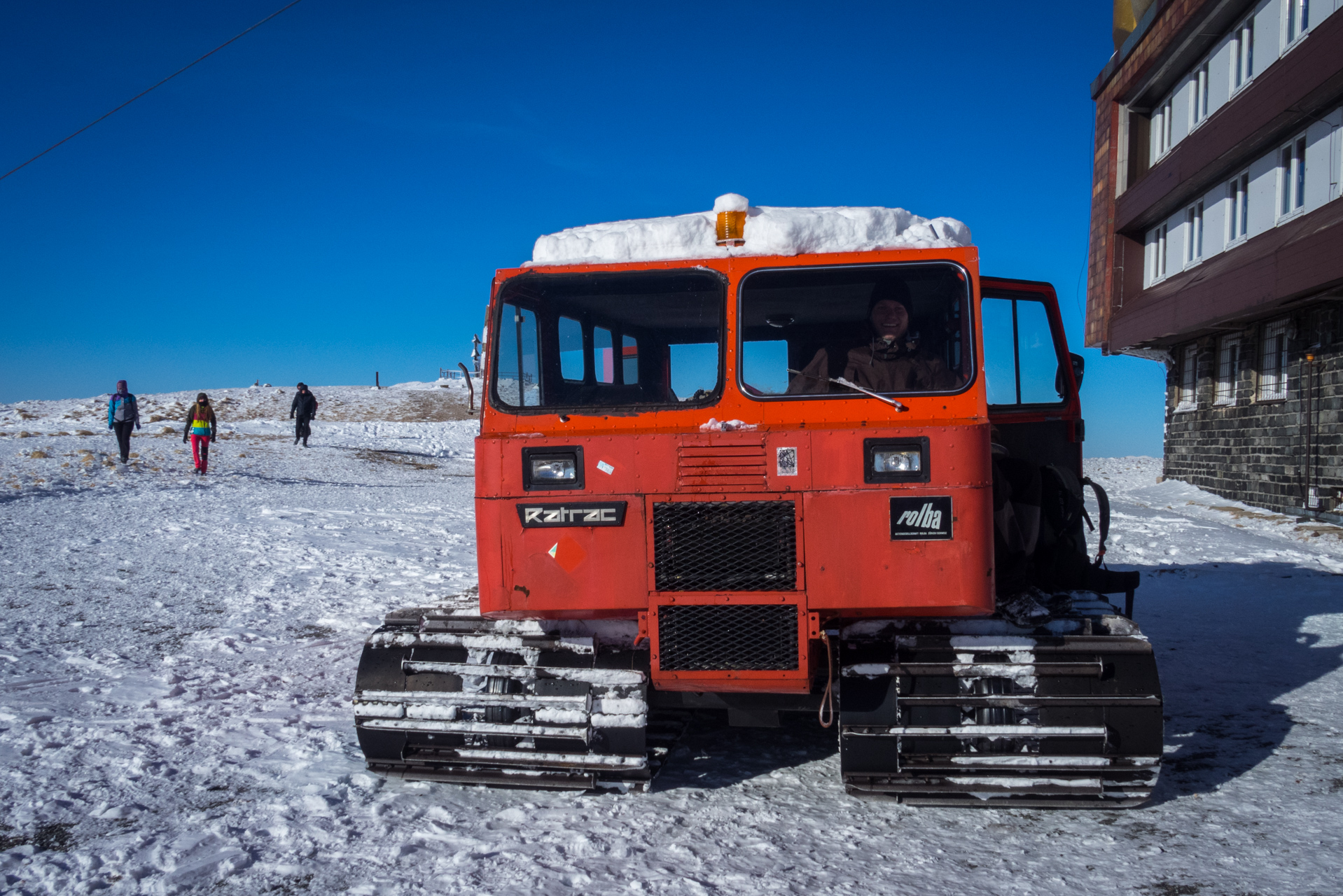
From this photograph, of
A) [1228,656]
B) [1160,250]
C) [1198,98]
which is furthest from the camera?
[1160,250]

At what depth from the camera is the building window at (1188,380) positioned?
1733 cm

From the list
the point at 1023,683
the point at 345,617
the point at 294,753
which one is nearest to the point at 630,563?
the point at 1023,683

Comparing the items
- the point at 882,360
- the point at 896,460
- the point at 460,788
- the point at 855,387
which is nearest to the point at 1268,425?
the point at 882,360

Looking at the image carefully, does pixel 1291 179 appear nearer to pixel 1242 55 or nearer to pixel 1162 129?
pixel 1242 55

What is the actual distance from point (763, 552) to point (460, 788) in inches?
71.6

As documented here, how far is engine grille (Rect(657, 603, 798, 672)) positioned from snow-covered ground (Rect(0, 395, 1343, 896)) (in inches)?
25.3

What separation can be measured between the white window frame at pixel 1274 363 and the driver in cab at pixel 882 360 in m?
13.0

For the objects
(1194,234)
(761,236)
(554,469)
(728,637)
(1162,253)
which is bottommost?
(728,637)

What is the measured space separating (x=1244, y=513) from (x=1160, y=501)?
2.38 meters

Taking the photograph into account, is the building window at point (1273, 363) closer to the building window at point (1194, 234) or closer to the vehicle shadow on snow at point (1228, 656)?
the building window at point (1194, 234)

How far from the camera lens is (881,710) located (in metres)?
3.80

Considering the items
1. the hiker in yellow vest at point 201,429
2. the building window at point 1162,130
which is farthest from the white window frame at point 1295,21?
the hiker in yellow vest at point 201,429

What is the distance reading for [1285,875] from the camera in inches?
122

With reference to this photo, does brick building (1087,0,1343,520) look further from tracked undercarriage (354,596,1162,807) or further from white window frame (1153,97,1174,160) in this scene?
Answer: tracked undercarriage (354,596,1162,807)
